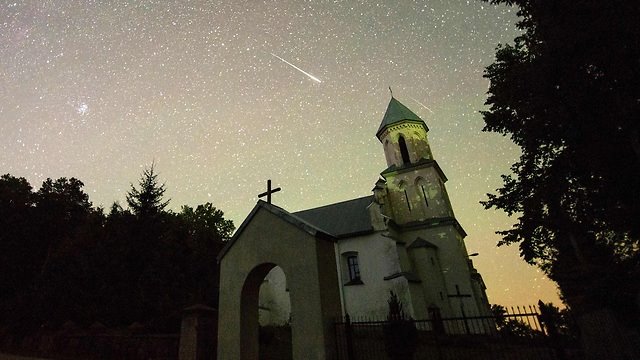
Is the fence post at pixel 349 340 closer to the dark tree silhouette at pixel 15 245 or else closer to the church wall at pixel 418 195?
the church wall at pixel 418 195

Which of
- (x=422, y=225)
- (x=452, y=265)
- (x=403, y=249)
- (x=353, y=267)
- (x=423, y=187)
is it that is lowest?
(x=452, y=265)

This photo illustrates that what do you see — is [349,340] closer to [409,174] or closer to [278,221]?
[278,221]

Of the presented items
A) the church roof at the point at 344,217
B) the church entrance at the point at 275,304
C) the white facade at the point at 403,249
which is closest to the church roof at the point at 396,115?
the white facade at the point at 403,249

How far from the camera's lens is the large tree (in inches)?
376

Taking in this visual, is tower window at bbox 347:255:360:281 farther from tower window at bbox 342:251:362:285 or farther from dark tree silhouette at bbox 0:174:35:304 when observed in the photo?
dark tree silhouette at bbox 0:174:35:304

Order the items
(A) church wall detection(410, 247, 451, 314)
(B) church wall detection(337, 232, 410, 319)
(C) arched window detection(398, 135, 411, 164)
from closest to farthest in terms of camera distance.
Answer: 1. (B) church wall detection(337, 232, 410, 319)
2. (A) church wall detection(410, 247, 451, 314)
3. (C) arched window detection(398, 135, 411, 164)

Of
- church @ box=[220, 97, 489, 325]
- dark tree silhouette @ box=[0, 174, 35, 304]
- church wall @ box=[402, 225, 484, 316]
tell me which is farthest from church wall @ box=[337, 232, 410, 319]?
dark tree silhouette @ box=[0, 174, 35, 304]

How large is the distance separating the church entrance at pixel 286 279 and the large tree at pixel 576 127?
9599mm

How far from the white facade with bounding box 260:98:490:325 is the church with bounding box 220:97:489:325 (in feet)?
0.22

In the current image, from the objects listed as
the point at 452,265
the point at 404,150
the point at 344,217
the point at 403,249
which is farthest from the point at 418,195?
the point at 344,217

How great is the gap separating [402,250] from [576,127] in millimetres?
13787

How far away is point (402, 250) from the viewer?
73.9 ft

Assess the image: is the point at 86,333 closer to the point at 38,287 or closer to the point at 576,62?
the point at 38,287

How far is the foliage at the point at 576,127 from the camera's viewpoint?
377 inches
